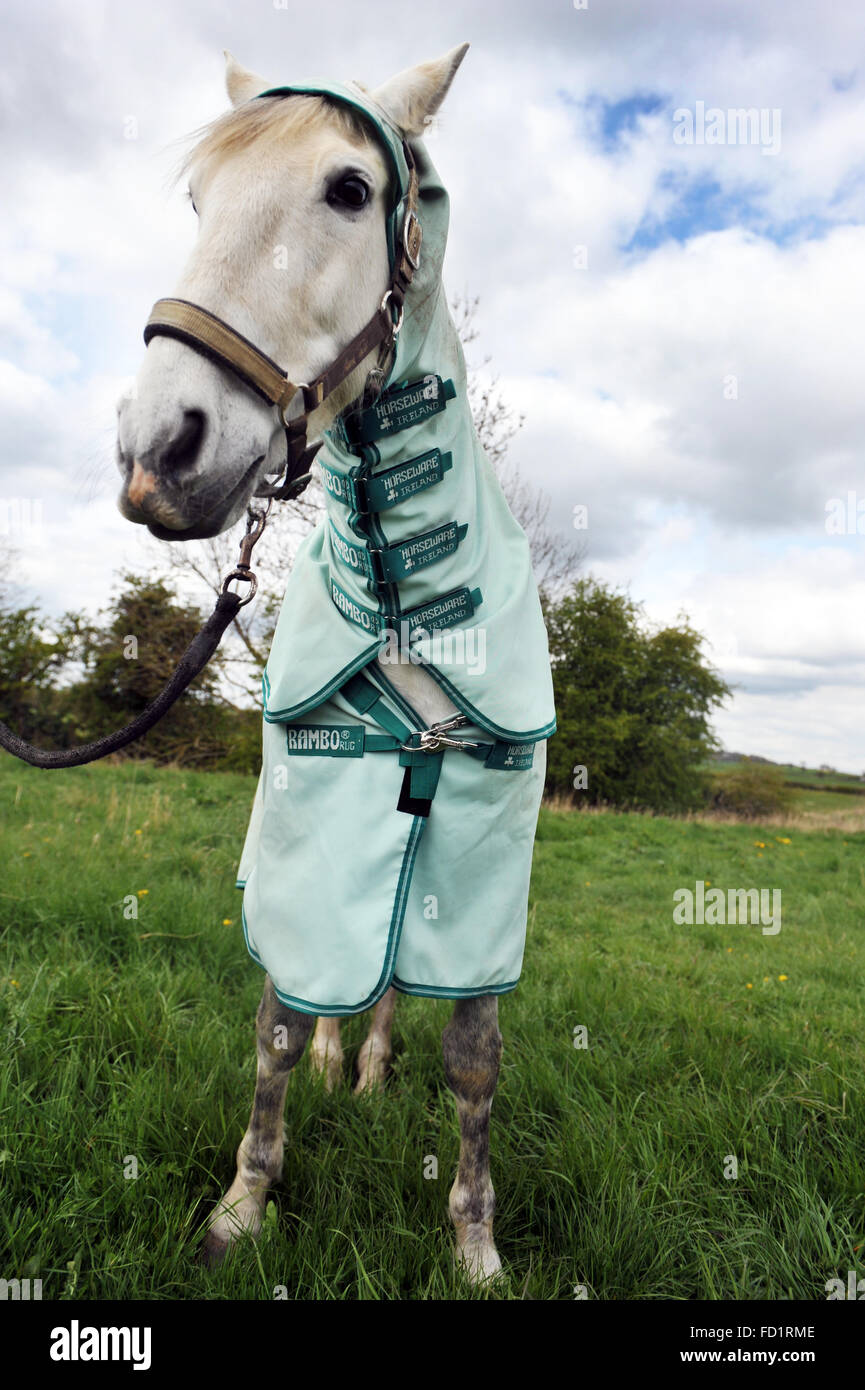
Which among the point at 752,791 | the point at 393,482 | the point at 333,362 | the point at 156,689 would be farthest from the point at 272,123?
the point at 752,791

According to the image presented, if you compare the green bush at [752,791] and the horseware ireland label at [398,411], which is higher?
the horseware ireland label at [398,411]

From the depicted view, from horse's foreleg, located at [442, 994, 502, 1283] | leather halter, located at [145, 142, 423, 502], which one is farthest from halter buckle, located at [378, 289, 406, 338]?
horse's foreleg, located at [442, 994, 502, 1283]

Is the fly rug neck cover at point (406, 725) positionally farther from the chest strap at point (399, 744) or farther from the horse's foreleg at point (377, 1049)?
the horse's foreleg at point (377, 1049)

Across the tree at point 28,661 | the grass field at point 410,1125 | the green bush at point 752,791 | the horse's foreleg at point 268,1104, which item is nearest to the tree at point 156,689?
the tree at point 28,661

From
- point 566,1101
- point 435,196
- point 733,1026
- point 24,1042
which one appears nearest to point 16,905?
point 24,1042

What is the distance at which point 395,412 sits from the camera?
74.7 inches

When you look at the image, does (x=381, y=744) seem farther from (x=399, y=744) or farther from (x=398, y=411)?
(x=398, y=411)

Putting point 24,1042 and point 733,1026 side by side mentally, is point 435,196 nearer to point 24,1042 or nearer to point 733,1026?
point 24,1042

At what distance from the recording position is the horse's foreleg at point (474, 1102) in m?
Answer: 2.17

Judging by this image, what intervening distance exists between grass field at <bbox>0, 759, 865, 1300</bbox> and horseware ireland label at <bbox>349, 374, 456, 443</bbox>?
209 centimetres

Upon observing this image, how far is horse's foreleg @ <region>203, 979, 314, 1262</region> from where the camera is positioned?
223cm

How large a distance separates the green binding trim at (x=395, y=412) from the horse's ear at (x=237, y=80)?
0.94 m

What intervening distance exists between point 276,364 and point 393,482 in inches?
17.8

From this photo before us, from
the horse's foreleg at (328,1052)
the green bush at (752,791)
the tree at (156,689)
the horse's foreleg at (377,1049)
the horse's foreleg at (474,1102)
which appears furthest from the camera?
the green bush at (752,791)
